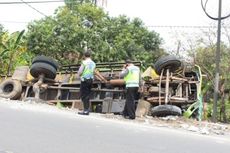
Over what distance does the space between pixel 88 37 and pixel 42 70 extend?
12.1 meters

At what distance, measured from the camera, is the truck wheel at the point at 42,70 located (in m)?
15.0

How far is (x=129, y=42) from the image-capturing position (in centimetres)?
3016

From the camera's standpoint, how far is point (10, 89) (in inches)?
616

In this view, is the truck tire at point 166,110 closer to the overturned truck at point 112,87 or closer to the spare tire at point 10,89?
the overturned truck at point 112,87

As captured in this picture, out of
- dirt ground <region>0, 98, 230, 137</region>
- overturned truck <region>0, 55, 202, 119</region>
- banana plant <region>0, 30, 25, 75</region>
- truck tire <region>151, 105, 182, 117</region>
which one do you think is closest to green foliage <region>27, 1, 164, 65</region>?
banana plant <region>0, 30, 25, 75</region>

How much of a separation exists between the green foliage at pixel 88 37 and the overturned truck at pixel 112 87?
9445 mm

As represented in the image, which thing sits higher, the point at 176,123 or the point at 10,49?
the point at 10,49

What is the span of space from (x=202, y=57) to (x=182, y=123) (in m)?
16.0

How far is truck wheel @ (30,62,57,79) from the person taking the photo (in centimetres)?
1498

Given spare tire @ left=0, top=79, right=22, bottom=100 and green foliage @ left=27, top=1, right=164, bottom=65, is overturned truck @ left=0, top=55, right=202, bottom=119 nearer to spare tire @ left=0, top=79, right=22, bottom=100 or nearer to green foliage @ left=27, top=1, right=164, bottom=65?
spare tire @ left=0, top=79, right=22, bottom=100

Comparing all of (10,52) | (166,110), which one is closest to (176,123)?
(166,110)

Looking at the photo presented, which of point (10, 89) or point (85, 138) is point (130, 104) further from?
point (10, 89)

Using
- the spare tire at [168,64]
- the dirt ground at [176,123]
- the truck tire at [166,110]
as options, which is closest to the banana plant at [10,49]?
the dirt ground at [176,123]

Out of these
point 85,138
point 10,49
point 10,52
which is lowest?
point 85,138
